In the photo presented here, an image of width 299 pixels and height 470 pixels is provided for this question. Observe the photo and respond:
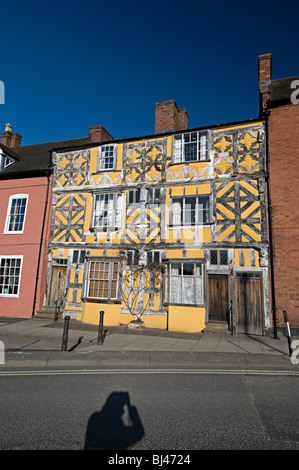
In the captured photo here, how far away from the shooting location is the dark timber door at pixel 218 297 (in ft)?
39.1

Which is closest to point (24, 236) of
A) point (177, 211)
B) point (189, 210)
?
point (177, 211)

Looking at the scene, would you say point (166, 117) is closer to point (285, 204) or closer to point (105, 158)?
point (105, 158)

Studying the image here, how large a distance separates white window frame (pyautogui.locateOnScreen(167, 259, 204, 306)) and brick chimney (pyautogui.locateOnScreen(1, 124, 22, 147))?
18.0 metres

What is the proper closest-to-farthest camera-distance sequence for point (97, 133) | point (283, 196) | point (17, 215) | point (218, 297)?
point (283, 196)
point (218, 297)
point (17, 215)
point (97, 133)

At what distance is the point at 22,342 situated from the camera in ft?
30.6

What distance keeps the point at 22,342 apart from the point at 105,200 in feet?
26.4

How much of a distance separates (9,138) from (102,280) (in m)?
16.4

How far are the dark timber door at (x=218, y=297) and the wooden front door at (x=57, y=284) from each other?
780cm

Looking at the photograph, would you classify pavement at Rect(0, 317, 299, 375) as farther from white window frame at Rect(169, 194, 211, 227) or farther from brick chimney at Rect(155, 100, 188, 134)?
brick chimney at Rect(155, 100, 188, 134)

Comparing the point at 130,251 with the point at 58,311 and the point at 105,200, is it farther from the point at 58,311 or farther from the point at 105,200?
the point at 58,311

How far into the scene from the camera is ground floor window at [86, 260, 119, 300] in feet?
44.3

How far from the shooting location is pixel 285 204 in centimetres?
1157

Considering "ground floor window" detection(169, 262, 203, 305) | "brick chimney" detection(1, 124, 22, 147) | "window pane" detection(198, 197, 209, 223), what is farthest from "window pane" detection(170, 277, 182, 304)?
"brick chimney" detection(1, 124, 22, 147)
